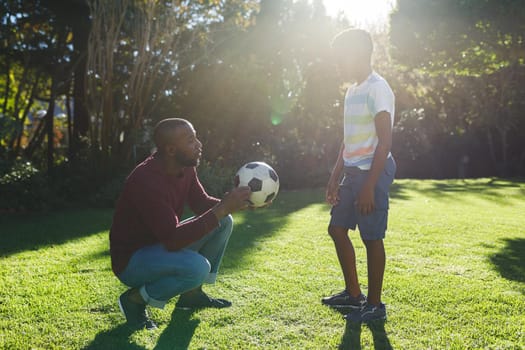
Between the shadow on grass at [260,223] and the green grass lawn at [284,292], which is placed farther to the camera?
the shadow on grass at [260,223]

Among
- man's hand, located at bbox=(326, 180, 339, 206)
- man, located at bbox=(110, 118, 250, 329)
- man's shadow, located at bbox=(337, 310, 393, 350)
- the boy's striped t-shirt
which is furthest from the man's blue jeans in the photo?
the boy's striped t-shirt

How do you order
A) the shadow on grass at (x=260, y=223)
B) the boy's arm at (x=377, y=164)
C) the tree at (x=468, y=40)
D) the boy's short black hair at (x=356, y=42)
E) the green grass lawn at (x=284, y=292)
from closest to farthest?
the green grass lawn at (x=284, y=292) < the boy's arm at (x=377, y=164) < the boy's short black hair at (x=356, y=42) < the shadow on grass at (x=260, y=223) < the tree at (x=468, y=40)

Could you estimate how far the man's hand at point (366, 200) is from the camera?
288 centimetres

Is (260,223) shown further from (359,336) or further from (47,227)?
(359,336)

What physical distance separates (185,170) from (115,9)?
23.9 feet

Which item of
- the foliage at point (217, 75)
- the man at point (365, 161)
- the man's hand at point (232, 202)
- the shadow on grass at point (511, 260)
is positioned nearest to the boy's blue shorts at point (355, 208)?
the man at point (365, 161)

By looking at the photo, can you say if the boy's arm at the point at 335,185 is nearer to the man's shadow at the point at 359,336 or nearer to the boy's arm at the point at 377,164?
the boy's arm at the point at 377,164

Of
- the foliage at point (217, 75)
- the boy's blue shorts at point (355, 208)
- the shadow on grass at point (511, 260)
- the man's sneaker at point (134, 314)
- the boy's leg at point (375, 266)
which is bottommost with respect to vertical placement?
the shadow on grass at point (511, 260)

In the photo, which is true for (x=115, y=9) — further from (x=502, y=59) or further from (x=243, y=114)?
(x=502, y=59)

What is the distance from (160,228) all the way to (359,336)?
1.35 m

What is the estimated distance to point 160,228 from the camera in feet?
8.89

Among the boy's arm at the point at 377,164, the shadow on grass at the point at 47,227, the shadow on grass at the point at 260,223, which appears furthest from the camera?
the shadow on grass at the point at 47,227

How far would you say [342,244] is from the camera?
10.8 ft

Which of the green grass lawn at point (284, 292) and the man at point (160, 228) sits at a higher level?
the man at point (160, 228)
